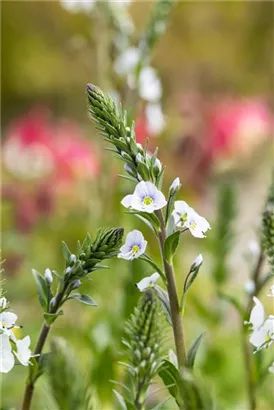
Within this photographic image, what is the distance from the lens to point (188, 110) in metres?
1.22

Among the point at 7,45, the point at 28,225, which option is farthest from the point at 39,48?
the point at 28,225

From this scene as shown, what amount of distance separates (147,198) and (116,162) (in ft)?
1.43

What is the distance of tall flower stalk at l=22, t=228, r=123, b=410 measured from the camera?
26 centimetres

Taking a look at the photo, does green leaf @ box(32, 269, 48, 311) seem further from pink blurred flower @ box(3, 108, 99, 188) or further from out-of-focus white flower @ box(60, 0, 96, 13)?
pink blurred flower @ box(3, 108, 99, 188)

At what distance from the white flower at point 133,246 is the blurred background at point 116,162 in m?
0.09

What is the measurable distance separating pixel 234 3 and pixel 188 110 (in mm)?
853

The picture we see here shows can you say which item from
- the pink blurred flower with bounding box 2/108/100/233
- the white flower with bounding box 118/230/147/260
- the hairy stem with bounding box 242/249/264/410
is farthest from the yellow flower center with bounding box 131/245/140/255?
the pink blurred flower with bounding box 2/108/100/233

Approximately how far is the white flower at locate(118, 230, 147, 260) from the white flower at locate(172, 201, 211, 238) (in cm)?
2

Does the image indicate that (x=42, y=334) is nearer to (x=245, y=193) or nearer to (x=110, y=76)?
(x=110, y=76)

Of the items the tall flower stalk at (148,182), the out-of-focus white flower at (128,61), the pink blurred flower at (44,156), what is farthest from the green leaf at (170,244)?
the pink blurred flower at (44,156)

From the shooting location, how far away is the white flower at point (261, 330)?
268mm

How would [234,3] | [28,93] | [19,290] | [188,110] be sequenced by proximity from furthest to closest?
[28,93], [234,3], [188,110], [19,290]

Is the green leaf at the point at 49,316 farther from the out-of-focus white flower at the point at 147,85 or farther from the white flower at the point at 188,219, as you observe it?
the out-of-focus white flower at the point at 147,85

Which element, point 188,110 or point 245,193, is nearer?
point 188,110
